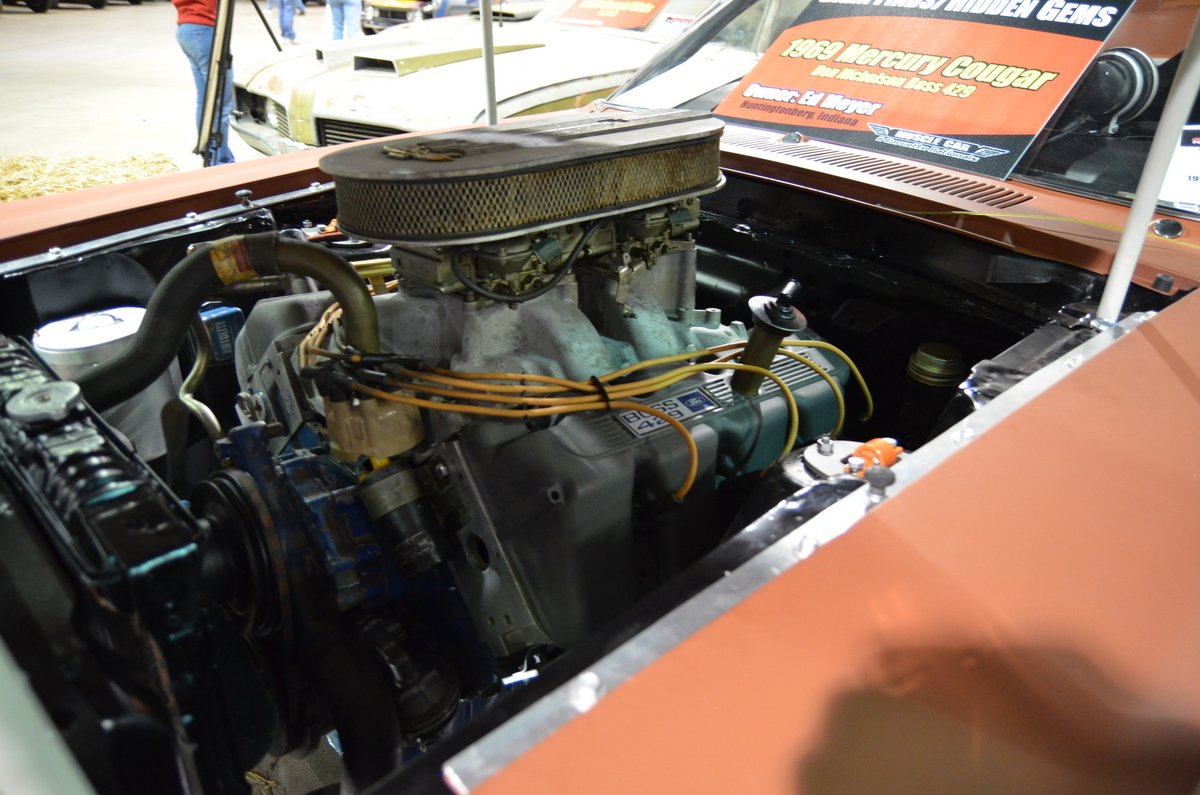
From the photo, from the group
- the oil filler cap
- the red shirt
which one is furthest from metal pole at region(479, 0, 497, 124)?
the red shirt

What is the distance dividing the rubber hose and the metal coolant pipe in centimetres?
116

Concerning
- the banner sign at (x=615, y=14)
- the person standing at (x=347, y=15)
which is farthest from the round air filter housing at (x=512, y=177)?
the person standing at (x=347, y=15)

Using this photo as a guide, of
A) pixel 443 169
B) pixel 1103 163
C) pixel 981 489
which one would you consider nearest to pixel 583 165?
pixel 443 169

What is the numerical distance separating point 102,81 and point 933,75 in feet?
30.6

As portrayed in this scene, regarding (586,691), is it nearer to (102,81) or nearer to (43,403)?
(43,403)

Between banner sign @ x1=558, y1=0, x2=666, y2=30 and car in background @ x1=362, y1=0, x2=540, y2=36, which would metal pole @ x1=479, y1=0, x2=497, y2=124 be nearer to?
banner sign @ x1=558, y1=0, x2=666, y2=30

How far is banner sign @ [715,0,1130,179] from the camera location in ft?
5.70

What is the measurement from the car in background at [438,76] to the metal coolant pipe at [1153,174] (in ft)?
9.31

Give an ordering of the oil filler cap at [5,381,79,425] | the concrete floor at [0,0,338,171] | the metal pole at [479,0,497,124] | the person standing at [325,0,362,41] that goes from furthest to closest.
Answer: the person standing at [325,0,362,41] < the concrete floor at [0,0,338,171] < the metal pole at [479,0,497,124] < the oil filler cap at [5,381,79,425]

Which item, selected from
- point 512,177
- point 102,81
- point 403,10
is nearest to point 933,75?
point 512,177

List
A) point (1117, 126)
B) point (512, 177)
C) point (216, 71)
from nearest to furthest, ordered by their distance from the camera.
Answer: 1. point (512, 177)
2. point (1117, 126)
3. point (216, 71)

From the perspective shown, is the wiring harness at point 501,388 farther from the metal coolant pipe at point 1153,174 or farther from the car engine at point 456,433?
the metal coolant pipe at point 1153,174

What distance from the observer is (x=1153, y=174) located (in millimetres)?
1141

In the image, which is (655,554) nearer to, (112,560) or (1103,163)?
(112,560)
